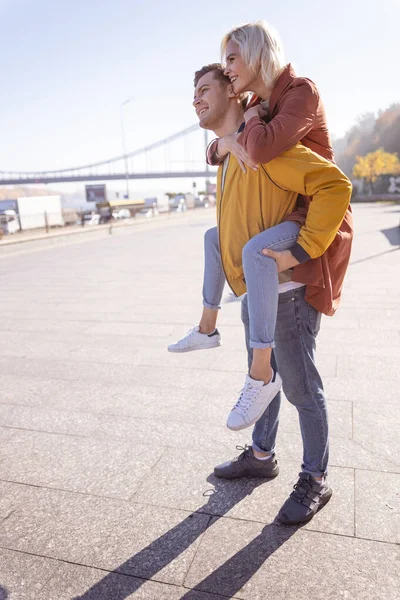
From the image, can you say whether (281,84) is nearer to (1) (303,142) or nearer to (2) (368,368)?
(1) (303,142)

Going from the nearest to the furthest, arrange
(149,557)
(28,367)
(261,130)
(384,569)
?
(261,130) → (384,569) → (149,557) → (28,367)

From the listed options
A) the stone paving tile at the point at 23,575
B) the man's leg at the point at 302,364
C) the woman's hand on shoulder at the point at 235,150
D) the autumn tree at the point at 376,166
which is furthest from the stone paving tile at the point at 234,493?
the autumn tree at the point at 376,166

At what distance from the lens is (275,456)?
8.43 feet

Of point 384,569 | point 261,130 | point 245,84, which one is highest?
point 245,84

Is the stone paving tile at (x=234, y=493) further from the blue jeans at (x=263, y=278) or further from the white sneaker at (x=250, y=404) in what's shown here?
the blue jeans at (x=263, y=278)

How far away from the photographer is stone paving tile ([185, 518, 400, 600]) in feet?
5.58

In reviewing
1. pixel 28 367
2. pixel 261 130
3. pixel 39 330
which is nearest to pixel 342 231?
pixel 261 130

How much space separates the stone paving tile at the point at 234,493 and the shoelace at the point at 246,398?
1.94 ft

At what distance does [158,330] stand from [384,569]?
3610mm

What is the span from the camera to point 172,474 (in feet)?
8.07

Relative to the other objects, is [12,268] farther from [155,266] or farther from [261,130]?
[261,130]

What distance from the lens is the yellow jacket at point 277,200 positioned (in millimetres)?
1673

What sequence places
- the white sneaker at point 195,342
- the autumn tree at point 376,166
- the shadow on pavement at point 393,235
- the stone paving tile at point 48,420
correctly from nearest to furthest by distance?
the white sneaker at point 195,342 < the stone paving tile at point 48,420 < the shadow on pavement at point 393,235 < the autumn tree at point 376,166

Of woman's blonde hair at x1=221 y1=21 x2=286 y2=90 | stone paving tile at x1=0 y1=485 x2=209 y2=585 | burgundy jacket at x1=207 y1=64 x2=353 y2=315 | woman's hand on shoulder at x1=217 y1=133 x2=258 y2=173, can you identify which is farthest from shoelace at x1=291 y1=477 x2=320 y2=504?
woman's blonde hair at x1=221 y1=21 x2=286 y2=90
